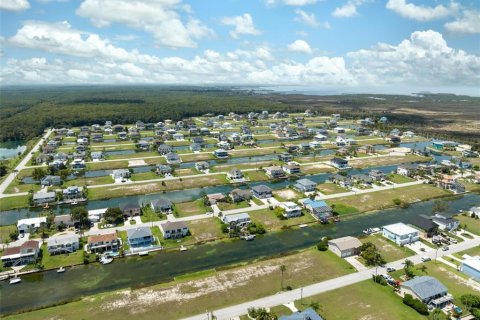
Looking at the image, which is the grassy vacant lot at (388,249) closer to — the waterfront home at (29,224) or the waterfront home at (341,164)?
the waterfront home at (341,164)

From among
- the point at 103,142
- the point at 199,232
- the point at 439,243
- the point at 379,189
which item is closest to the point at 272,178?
the point at 379,189

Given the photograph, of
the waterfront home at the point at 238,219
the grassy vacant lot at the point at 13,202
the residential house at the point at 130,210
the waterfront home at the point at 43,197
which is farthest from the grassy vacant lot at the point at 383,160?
the grassy vacant lot at the point at 13,202

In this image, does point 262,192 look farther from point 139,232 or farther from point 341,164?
point 341,164

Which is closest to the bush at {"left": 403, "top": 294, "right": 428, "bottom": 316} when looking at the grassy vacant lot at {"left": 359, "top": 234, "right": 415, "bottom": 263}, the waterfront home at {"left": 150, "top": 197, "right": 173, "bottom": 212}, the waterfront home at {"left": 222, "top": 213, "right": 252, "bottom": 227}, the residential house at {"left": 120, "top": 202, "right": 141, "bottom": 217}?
the grassy vacant lot at {"left": 359, "top": 234, "right": 415, "bottom": 263}

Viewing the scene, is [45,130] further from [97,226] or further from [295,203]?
[295,203]

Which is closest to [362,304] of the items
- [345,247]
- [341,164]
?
[345,247]

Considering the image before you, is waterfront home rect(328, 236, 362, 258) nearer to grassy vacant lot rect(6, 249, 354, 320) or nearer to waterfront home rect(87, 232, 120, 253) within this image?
grassy vacant lot rect(6, 249, 354, 320)
